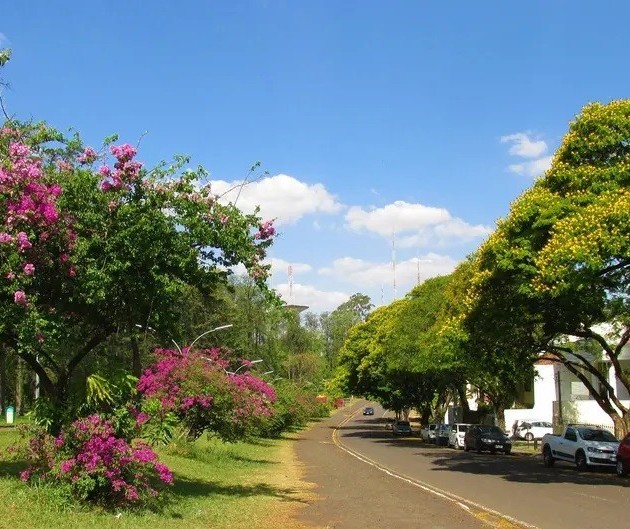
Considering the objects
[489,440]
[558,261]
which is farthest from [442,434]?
[558,261]

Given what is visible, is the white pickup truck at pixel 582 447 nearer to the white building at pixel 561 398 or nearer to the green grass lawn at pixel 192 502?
the green grass lawn at pixel 192 502

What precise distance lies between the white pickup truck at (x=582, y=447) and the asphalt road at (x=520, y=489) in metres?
0.44

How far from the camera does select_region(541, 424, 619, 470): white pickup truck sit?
2464 centimetres

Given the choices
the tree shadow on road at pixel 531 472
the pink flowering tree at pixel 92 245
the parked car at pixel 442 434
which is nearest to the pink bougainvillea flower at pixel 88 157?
the pink flowering tree at pixel 92 245

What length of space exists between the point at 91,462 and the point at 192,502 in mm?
3456

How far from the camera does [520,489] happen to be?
18.6 meters

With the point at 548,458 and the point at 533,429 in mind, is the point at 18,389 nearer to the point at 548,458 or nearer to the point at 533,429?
the point at 533,429

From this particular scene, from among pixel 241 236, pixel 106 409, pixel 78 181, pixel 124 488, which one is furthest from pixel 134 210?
pixel 124 488

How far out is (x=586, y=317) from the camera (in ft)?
77.9

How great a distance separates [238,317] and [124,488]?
207 ft

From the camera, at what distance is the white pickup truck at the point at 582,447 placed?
24641 millimetres

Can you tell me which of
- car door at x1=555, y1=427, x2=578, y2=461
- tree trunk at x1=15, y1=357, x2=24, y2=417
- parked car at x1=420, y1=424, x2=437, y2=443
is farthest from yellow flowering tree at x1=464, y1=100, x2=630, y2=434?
tree trunk at x1=15, y1=357, x2=24, y2=417

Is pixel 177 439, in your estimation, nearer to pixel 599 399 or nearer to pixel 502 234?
pixel 502 234

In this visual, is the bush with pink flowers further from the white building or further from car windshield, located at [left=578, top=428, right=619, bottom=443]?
the white building
